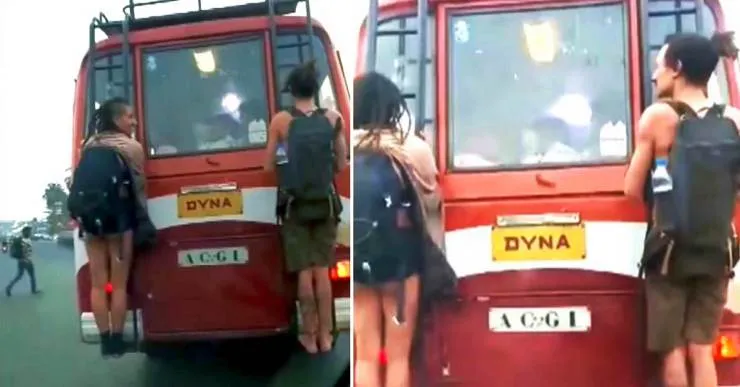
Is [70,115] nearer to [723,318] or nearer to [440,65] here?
[440,65]

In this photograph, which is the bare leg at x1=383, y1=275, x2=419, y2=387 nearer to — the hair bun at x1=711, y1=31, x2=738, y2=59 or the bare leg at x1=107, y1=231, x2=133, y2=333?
the bare leg at x1=107, y1=231, x2=133, y2=333

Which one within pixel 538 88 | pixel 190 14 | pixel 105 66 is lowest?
pixel 538 88

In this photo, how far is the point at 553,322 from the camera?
187 centimetres

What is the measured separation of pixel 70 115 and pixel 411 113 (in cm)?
81

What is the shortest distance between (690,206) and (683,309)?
0.68ft

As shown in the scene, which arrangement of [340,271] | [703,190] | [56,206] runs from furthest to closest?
[56,206], [340,271], [703,190]

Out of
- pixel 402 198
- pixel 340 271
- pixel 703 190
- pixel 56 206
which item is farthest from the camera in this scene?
pixel 56 206

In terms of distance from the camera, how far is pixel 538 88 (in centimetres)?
187

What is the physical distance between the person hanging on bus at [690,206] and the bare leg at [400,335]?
0.47 m

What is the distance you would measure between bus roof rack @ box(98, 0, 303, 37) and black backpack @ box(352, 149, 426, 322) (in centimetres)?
41

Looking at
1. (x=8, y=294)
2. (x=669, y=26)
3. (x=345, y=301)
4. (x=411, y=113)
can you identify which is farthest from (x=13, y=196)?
(x=669, y=26)

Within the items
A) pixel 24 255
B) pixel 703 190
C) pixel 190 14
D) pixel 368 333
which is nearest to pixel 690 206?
pixel 703 190

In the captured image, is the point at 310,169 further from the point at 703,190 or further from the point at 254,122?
the point at 703,190

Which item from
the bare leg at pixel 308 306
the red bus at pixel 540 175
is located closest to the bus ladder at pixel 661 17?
the red bus at pixel 540 175
